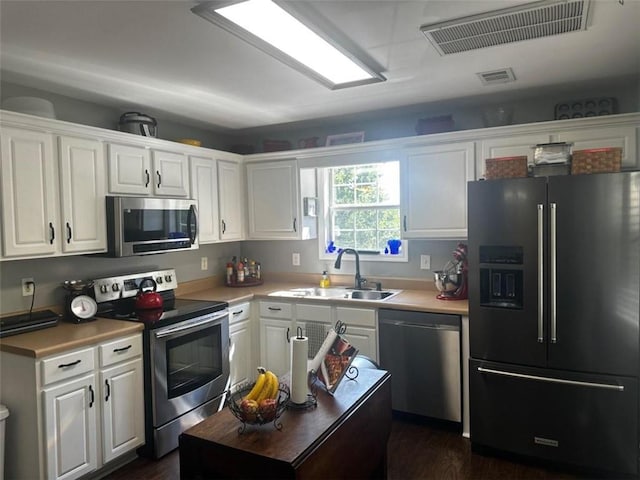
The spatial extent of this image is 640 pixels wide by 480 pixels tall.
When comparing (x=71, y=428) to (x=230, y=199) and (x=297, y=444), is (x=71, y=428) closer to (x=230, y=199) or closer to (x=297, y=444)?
(x=297, y=444)

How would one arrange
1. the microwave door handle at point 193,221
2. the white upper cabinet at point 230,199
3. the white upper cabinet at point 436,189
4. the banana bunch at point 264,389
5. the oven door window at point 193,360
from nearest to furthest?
1. the banana bunch at point 264,389
2. the oven door window at point 193,360
3. the white upper cabinet at point 436,189
4. the microwave door handle at point 193,221
5. the white upper cabinet at point 230,199

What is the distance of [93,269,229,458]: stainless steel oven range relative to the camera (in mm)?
2930

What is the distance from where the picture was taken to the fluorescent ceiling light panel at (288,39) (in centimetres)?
191

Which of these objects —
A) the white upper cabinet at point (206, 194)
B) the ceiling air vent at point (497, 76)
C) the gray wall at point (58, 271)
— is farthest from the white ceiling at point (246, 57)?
the gray wall at point (58, 271)

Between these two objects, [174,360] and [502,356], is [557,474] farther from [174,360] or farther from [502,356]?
[174,360]

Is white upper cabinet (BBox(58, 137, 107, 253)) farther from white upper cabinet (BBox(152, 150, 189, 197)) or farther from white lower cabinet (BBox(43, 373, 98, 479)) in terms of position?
white lower cabinet (BBox(43, 373, 98, 479))

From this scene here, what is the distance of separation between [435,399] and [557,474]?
838 mm

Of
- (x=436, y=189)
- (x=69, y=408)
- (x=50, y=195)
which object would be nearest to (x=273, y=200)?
(x=436, y=189)

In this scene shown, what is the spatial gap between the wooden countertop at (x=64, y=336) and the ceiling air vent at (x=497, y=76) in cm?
274

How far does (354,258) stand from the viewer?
425 centimetres

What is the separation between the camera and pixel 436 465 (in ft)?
9.18

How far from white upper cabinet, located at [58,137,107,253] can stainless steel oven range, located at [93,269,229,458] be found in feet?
1.28

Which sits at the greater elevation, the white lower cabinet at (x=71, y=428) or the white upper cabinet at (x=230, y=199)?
the white upper cabinet at (x=230, y=199)

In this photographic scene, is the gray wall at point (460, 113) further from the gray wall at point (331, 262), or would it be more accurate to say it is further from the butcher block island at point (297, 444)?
the butcher block island at point (297, 444)
